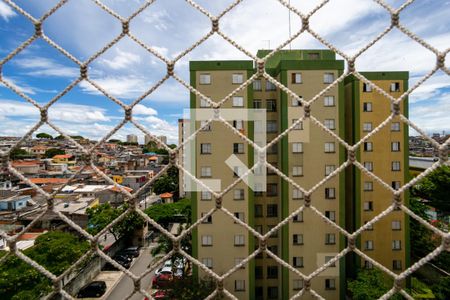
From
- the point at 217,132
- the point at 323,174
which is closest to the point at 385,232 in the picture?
the point at 323,174

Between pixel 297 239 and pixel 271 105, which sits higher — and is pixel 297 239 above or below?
below

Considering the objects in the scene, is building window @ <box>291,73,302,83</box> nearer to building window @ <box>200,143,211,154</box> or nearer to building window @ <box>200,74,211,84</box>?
building window @ <box>200,74,211,84</box>

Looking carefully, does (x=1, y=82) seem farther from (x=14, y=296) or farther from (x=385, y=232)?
(x=385, y=232)

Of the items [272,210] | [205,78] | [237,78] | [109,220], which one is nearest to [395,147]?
[272,210]

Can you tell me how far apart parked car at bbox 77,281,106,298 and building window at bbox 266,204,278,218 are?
2.86m

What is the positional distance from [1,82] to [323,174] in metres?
3.78

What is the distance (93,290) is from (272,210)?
3.06 m

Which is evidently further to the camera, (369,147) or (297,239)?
(369,147)

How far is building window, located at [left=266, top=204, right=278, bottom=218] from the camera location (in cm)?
432

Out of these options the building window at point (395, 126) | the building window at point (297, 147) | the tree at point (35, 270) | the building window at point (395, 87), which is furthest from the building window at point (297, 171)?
the tree at point (35, 270)

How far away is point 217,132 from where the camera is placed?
380 centimetres

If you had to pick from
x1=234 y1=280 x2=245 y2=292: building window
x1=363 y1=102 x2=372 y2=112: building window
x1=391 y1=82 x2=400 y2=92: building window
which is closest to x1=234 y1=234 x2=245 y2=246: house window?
x1=234 y1=280 x2=245 y2=292: building window

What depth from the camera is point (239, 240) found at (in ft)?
12.3

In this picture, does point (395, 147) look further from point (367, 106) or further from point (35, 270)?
point (35, 270)
